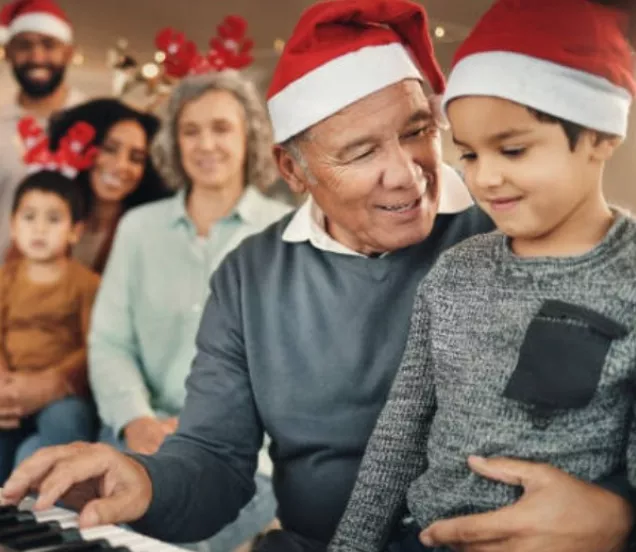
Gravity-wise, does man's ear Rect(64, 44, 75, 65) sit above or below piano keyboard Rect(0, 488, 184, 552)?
above

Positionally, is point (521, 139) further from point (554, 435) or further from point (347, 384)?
point (347, 384)

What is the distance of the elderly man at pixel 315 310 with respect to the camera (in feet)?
2.85

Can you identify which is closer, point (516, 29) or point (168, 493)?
point (516, 29)

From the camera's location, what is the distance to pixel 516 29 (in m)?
0.69

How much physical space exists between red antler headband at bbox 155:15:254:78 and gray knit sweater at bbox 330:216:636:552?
1.89 feet

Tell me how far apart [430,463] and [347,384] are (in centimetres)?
18

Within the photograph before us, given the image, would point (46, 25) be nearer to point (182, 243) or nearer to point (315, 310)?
point (182, 243)

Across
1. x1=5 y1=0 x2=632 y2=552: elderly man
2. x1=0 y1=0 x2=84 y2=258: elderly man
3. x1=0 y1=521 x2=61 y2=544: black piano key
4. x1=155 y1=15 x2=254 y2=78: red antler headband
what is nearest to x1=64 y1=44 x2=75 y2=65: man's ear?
x1=0 y1=0 x2=84 y2=258: elderly man

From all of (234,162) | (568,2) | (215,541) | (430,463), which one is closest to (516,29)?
(568,2)

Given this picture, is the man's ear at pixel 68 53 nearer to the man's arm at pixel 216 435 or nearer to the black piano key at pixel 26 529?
the man's arm at pixel 216 435

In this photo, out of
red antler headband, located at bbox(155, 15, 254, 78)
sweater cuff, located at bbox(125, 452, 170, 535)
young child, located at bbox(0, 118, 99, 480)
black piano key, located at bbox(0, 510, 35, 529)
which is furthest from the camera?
young child, located at bbox(0, 118, 99, 480)

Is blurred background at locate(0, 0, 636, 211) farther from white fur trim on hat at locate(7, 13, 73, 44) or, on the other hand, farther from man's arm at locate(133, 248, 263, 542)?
man's arm at locate(133, 248, 263, 542)

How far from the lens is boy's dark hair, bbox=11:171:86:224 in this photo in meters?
1.48

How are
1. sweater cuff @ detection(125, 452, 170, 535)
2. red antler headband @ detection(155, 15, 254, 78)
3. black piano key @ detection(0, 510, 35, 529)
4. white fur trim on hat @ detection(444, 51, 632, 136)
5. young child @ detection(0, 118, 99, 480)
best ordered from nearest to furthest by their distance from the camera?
white fur trim on hat @ detection(444, 51, 632, 136)
black piano key @ detection(0, 510, 35, 529)
sweater cuff @ detection(125, 452, 170, 535)
red antler headband @ detection(155, 15, 254, 78)
young child @ detection(0, 118, 99, 480)
